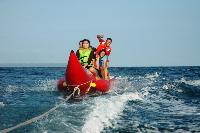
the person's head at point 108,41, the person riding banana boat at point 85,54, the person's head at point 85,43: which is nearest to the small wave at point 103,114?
the person riding banana boat at point 85,54

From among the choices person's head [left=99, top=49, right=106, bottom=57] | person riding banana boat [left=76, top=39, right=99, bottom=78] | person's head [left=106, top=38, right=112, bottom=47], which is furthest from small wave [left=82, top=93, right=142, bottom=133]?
person's head [left=106, top=38, right=112, bottom=47]

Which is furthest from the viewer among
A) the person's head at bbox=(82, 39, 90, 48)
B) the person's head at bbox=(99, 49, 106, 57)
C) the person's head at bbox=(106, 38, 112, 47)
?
the person's head at bbox=(106, 38, 112, 47)

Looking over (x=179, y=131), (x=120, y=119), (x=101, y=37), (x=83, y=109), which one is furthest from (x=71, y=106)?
(x=101, y=37)

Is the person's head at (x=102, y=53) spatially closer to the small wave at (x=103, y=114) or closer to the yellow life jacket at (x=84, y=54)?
the yellow life jacket at (x=84, y=54)

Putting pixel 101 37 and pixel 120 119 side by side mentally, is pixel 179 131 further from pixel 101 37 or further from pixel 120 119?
pixel 101 37

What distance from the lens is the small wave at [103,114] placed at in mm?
6139

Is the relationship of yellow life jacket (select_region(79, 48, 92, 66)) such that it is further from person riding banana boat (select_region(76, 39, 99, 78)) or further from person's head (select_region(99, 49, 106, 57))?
person's head (select_region(99, 49, 106, 57))

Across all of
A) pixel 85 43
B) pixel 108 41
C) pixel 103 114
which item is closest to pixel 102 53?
pixel 108 41

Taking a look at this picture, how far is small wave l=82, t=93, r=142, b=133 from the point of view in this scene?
20.1 ft

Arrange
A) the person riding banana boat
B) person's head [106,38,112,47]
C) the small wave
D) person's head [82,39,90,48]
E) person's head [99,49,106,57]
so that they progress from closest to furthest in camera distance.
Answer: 1. the small wave
2. person's head [82,39,90,48]
3. the person riding banana boat
4. person's head [99,49,106,57]
5. person's head [106,38,112,47]

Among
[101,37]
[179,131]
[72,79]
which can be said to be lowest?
[179,131]

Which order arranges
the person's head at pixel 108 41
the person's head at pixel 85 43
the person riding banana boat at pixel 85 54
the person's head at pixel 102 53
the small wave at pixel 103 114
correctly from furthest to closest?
the person's head at pixel 108 41 → the person's head at pixel 102 53 → the person riding banana boat at pixel 85 54 → the person's head at pixel 85 43 → the small wave at pixel 103 114

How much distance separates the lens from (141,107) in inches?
367

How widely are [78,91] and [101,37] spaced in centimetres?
449
